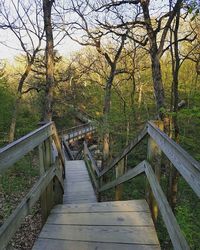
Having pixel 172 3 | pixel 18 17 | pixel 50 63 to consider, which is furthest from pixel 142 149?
pixel 18 17

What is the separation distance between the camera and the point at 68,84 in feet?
93.4

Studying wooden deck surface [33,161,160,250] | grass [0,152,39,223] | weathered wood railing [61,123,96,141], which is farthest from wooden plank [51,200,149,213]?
weathered wood railing [61,123,96,141]

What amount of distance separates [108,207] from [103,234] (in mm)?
787

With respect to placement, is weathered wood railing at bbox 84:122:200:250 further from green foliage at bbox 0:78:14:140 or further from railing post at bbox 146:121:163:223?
green foliage at bbox 0:78:14:140

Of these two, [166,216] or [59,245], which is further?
[59,245]

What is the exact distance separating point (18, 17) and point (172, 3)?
36.1 feet

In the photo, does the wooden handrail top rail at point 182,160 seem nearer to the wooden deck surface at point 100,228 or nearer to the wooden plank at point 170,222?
the wooden plank at point 170,222

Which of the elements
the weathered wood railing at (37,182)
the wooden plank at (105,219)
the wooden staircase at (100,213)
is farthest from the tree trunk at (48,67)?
the wooden plank at (105,219)

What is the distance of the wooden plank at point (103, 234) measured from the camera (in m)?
2.85

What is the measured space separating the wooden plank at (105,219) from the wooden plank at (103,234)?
10 cm

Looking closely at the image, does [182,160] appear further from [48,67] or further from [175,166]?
[48,67]

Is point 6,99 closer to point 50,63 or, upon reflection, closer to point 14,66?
point 50,63

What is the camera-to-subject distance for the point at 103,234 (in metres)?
3.02

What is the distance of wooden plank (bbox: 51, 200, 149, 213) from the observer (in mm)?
3559
